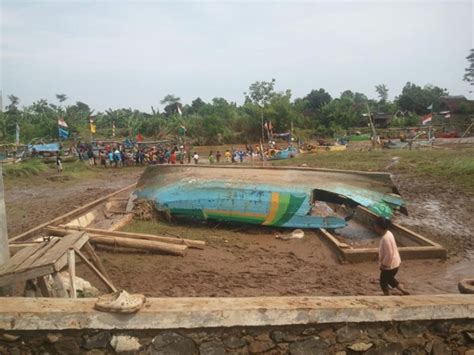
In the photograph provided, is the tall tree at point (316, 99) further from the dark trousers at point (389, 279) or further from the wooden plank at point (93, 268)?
the wooden plank at point (93, 268)

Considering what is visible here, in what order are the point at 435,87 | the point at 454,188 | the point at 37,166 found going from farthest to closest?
the point at 435,87, the point at 37,166, the point at 454,188

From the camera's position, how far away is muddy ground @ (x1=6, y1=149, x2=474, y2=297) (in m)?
7.64

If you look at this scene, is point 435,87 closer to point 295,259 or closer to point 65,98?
point 65,98

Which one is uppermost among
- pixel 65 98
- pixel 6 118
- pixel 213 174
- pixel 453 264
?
pixel 65 98

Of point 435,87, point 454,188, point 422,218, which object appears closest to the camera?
point 422,218

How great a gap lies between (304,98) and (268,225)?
202 ft

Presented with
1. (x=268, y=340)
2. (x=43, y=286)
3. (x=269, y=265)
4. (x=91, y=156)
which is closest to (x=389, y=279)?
(x=268, y=340)

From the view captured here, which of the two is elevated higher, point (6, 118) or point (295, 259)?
point (6, 118)

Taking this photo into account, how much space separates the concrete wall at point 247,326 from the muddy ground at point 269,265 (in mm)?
3336

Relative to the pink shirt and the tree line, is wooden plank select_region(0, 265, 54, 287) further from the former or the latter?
the tree line

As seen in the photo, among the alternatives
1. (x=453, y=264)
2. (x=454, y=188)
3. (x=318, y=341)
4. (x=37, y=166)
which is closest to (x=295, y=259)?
(x=453, y=264)

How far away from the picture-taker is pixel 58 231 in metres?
9.57

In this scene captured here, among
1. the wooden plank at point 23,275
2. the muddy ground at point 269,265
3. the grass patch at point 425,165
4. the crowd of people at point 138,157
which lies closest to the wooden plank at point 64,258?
the wooden plank at point 23,275

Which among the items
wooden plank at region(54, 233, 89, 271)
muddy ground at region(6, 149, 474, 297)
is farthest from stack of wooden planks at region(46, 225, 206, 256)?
wooden plank at region(54, 233, 89, 271)
